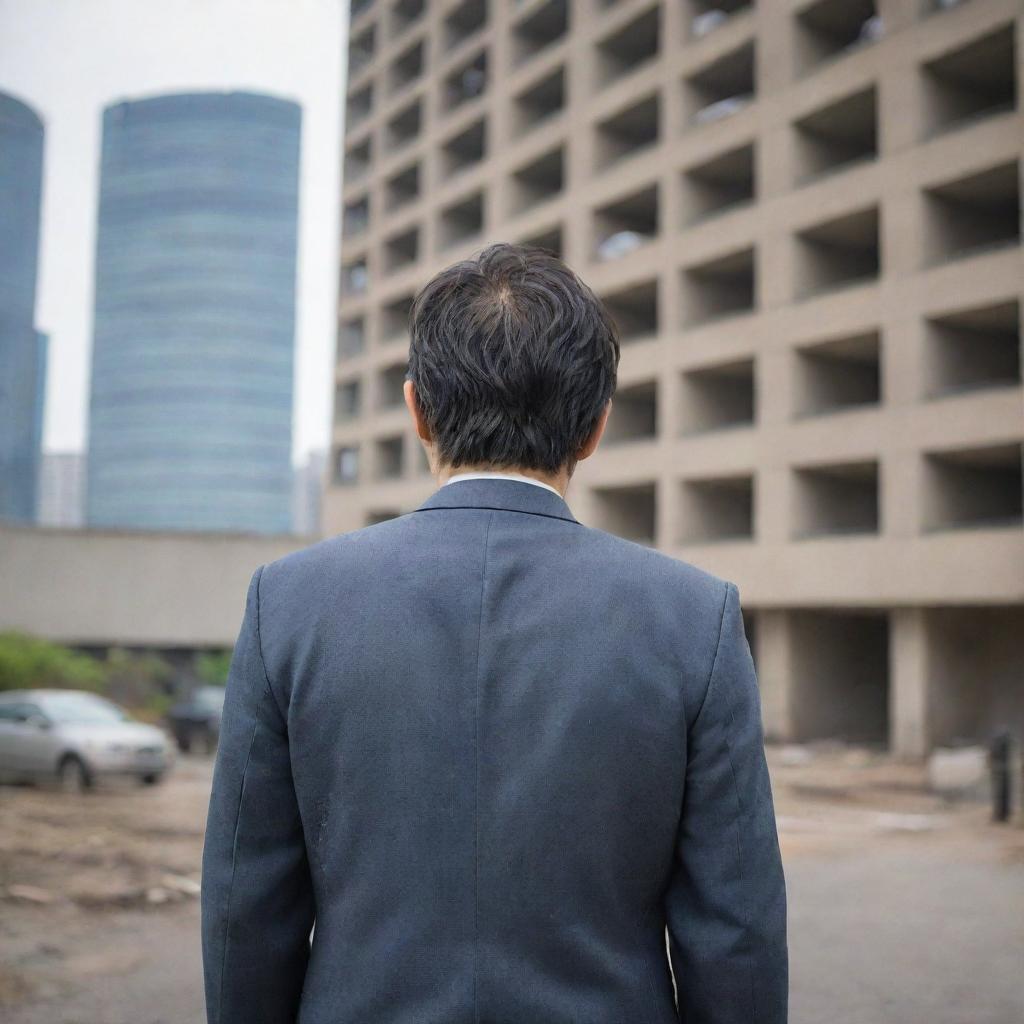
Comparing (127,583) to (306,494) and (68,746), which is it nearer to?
(68,746)

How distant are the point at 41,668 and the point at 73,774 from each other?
36.0 feet

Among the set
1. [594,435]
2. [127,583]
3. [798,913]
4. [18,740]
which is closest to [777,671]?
[18,740]

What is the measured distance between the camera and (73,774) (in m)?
13.1

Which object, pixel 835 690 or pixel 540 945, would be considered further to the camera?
pixel 835 690

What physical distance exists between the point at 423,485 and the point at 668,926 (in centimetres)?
3351

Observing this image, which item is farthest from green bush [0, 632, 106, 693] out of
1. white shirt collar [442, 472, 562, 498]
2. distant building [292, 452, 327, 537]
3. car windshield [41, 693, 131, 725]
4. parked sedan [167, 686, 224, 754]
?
distant building [292, 452, 327, 537]

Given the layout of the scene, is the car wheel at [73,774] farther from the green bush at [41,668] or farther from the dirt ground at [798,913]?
the green bush at [41,668]

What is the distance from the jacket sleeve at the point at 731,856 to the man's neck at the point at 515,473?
11.4 inches

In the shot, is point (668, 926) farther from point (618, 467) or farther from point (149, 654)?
point (149, 654)

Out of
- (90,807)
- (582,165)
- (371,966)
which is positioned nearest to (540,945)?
(371,966)

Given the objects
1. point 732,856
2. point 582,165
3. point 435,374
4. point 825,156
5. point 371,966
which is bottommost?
point 371,966

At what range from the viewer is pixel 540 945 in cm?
131

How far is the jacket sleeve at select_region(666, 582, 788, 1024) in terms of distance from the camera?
1374mm

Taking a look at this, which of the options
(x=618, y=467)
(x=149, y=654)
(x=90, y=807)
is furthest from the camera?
(x=149, y=654)
